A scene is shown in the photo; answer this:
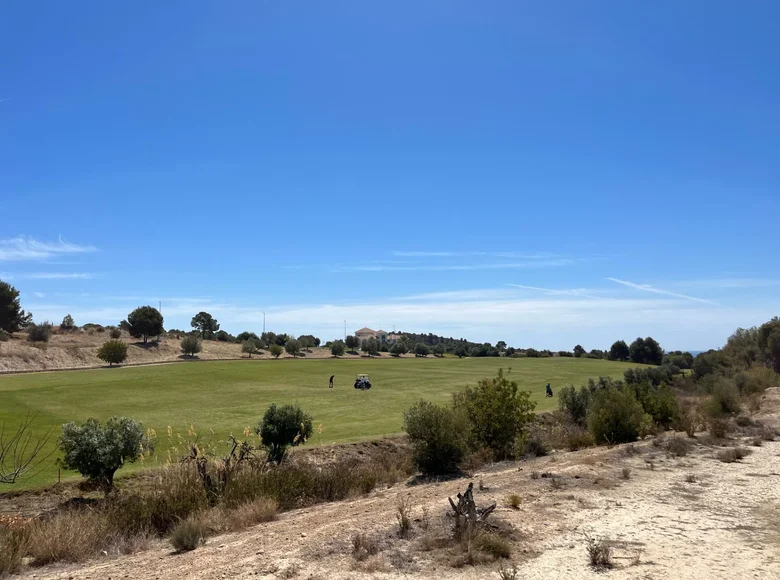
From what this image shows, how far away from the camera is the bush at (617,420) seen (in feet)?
80.1

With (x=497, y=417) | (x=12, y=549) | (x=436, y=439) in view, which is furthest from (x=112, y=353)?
(x=12, y=549)

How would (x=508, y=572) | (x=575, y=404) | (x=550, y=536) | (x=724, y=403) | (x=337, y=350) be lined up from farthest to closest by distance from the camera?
1. (x=337, y=350)
2. (x=575, y=404)
3. (x=724, y=403)
4. (x=550, y=536)
5. (x=508, y=572)

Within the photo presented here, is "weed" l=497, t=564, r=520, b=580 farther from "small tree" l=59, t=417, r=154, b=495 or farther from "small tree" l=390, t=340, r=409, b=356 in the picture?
"small tree" l=390, t=340, r=409, b=356

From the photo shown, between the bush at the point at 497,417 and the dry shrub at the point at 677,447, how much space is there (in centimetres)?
536

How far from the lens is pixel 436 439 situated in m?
20.9

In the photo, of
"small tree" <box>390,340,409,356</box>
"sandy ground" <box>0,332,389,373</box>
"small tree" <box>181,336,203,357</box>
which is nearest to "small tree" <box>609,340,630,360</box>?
"small tree" <box>390,340,409,356</box>

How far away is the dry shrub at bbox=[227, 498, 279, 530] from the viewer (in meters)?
12.1

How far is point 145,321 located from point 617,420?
9588cm

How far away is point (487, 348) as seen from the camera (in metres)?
168

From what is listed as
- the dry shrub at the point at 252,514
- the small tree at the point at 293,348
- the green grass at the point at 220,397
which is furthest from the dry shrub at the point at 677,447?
the small tree at the point at 293,348

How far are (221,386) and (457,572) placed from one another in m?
52.3

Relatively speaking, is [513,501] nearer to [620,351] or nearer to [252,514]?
[252,514]

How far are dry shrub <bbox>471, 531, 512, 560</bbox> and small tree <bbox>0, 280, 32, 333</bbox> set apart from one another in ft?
364

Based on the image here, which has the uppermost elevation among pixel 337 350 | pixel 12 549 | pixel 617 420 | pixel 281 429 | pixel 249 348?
pixel 249 348
